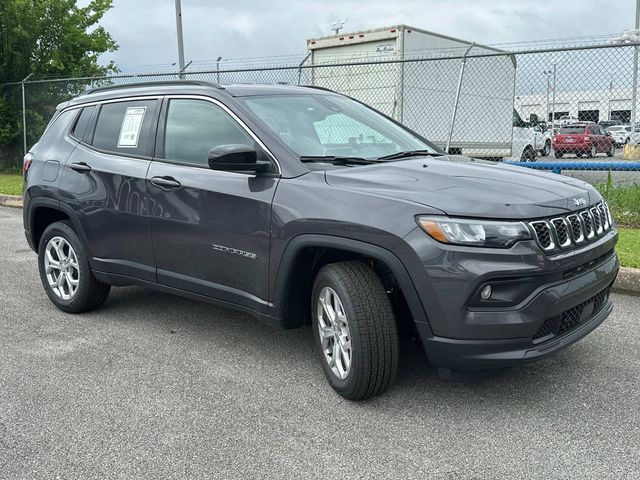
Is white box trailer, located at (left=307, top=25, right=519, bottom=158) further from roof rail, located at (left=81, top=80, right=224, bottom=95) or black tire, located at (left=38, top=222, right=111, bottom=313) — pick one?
black tire, located at (left=38, top=222, right=111, bottom=313)

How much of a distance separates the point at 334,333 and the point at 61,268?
9.16 feet

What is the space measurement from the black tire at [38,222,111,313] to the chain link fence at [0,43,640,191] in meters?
3.99

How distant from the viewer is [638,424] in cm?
325

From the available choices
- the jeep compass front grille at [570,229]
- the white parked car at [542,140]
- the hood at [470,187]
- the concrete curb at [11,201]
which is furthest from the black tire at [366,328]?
the concrete curb at [11,201]

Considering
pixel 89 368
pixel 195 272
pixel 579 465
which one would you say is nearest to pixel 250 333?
pixel 195 272

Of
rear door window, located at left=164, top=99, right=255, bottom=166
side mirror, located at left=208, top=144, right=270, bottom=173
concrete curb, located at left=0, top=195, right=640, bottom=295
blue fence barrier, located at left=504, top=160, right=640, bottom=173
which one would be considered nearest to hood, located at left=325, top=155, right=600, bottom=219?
side mirror, located at left=208, top=144, right=270, bottom=173

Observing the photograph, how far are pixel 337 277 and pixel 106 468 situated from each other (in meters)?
1.43

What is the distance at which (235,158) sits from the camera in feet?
12.0

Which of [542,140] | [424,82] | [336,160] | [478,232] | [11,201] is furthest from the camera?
[542,140]

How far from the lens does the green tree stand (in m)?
15.9

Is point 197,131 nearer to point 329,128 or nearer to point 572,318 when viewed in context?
point 329,128

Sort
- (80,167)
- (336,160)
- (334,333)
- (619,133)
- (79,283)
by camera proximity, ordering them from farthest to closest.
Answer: (619,133)
(79,283)
(80,167)
(336,160)
(334,333)

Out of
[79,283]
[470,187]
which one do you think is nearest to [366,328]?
[470,187]

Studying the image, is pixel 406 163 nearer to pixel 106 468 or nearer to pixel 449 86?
pixel 106 468
